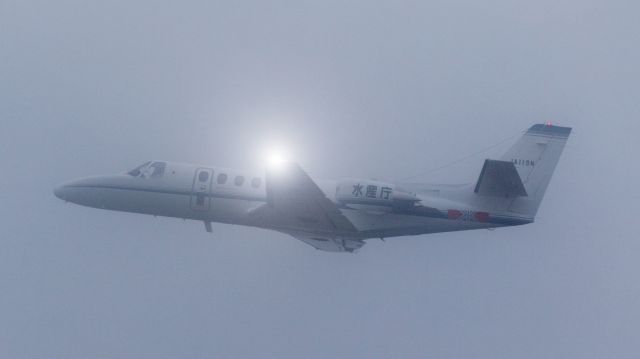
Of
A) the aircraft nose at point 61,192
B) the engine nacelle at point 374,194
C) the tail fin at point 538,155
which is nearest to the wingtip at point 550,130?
the tail fin at point 538,155

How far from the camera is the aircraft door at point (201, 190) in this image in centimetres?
4425

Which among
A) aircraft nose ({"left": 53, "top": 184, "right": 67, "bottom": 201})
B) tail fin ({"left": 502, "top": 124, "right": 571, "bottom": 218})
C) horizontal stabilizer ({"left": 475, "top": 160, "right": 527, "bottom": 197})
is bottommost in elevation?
aircraft nose ({"left": 53, "top": 184, "right": 67, "bottom": 201})

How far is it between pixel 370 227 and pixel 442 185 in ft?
10.9

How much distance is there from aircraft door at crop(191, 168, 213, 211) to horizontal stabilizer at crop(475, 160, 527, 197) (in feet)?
35.0

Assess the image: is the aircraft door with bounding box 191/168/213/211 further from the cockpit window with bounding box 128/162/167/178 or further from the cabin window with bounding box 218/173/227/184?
the cockpit window with bounding box 128/162/167/178

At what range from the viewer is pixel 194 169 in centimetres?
4481

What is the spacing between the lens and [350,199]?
1661 inches

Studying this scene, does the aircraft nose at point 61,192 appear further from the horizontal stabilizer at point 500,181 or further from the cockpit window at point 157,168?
the horizontal stabilizer at point 500,181

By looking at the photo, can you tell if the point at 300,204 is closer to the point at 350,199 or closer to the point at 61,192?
the point at 350,199

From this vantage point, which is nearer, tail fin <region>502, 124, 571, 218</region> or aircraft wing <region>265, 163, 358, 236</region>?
aircraft wing <region>265, 163, 358, 236</region>

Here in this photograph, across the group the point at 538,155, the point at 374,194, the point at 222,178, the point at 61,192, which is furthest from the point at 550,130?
the point at 61,192

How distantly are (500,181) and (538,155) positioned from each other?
2.54 m

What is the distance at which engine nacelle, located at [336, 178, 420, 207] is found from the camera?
41750 mm

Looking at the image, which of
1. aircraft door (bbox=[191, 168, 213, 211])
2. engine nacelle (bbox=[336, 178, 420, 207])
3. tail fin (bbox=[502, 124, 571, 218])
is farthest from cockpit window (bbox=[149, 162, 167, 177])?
tail fin (bbox=[502, 124, 571, 218])
